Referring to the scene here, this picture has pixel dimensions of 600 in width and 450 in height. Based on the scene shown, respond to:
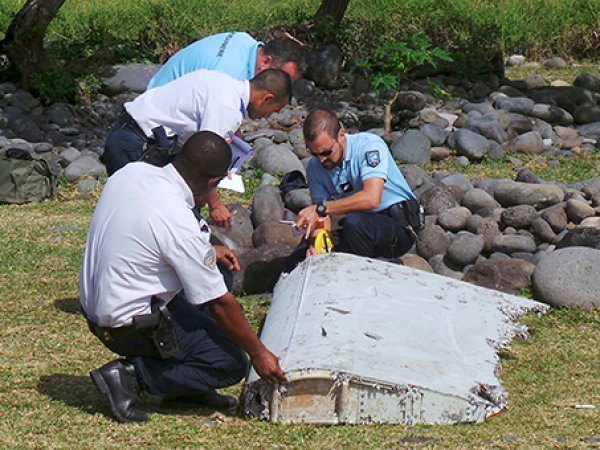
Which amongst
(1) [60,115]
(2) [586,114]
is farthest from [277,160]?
(2) [586,114]

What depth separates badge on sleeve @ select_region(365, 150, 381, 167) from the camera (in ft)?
24.0

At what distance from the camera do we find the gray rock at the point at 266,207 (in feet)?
29.1

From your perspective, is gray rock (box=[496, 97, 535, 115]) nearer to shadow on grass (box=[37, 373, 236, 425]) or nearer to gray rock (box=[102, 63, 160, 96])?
gray rock (box=[102, 63, 160, 96])

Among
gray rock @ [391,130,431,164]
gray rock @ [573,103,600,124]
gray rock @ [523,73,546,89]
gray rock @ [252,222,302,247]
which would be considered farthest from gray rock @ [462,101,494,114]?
gray rock @ [252,222,302,247]

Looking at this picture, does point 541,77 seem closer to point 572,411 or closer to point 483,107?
point 483,107

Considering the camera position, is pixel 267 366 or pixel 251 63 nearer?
pixel 267 366

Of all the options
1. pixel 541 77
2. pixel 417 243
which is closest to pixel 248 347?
pixel 417 243

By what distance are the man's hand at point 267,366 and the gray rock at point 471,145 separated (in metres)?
6.96

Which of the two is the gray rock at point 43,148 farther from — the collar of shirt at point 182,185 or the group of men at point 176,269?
the collar of shirt at point 182,185

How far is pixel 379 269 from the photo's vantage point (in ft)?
22.2

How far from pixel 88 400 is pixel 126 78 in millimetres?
9985

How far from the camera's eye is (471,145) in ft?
39.2

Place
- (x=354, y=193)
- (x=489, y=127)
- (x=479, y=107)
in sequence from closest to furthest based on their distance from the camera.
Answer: (x=354, y=193), (x=489, y=127), (x=479, y=107)

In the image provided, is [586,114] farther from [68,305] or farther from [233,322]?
[233,322]
